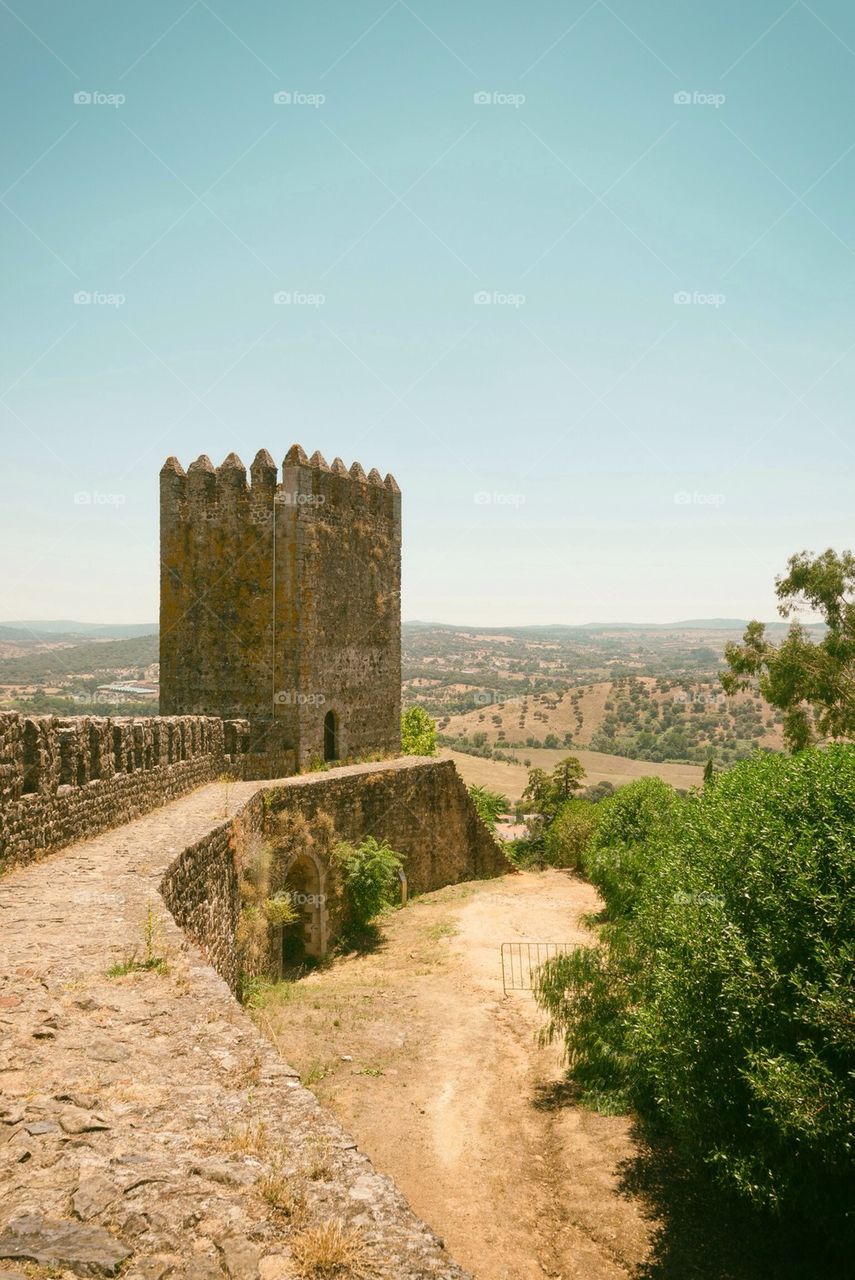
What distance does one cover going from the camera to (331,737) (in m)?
19.2

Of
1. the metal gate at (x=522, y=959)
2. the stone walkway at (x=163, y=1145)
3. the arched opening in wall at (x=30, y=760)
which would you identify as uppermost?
the arched opening in wall at (x=30, y=760)

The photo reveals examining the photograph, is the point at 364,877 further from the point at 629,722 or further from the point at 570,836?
the point at 629,722

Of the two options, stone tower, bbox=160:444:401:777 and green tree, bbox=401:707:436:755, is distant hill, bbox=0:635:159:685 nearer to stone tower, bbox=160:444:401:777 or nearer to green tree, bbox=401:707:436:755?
green tree, bbox=401:707:436:755

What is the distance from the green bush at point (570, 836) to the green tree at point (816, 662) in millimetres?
7029

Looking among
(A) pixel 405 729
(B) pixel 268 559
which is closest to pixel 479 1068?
(B) pixel 268 559

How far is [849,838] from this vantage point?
6.91 metres

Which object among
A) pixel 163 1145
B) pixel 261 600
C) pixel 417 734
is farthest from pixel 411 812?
pixel 163 1145

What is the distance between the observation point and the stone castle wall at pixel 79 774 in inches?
279

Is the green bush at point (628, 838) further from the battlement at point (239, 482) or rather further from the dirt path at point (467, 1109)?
the battlement at point (239, 482)

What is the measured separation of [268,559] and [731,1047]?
13.6 metres

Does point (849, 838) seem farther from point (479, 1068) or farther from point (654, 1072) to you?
point (479, 1068)

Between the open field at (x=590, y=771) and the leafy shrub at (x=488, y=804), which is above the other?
the leafy shrub at (x=488, y=804)

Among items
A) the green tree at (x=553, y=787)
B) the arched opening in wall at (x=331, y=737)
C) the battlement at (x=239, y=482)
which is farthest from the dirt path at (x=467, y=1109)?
the green tree at (x=553, y=787)

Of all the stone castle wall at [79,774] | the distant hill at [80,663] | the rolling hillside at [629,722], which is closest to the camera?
the stone castle wall at [79,774]
